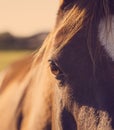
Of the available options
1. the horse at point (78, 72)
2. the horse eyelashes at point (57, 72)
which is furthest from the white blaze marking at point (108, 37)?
the horse eyelashes at point (57, 72)

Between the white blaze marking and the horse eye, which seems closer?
the white blaze marking

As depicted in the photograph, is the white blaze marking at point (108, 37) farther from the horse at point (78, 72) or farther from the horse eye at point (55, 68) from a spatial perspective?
the horse eye at point (55, 68)

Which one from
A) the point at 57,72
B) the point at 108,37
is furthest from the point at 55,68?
the point at 108,37

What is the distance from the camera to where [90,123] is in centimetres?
142

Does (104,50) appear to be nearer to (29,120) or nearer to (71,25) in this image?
(71,25)

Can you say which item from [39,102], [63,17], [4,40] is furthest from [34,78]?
[4,40]

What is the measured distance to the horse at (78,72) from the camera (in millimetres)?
1413

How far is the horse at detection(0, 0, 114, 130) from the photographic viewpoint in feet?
4.64

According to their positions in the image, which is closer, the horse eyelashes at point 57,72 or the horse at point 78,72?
the horse at point 78,72

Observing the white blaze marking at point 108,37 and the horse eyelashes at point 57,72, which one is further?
the horse eyelashes at point 57,72

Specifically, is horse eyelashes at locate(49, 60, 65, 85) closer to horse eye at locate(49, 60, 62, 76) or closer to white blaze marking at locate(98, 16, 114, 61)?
horse eye at locate(49, 60, 62, 76)

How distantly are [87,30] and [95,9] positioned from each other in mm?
82

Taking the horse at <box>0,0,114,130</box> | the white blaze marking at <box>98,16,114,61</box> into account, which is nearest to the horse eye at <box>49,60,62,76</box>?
the horse at <box>0,0,114,130</box>

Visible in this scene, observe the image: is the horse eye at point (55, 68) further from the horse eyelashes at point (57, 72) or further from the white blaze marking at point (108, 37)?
the white blaze marking at point (108, 37)
